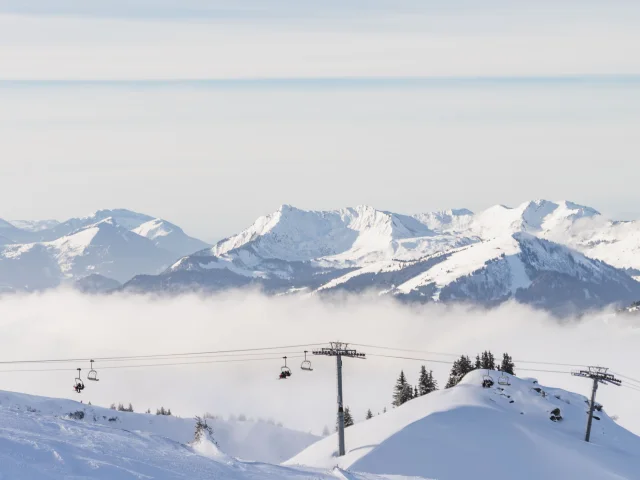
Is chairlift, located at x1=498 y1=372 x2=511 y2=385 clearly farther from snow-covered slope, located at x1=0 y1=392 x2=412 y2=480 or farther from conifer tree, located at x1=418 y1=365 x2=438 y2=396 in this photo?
snow-covered slope, located at x1=0 y1=392 x2=412 y2=480

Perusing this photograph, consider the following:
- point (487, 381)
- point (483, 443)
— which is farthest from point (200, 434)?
point (487, 381)

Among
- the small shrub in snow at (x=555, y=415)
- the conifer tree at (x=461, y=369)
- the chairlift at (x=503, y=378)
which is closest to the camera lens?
the small shrub in snow at (x=555, y=415)

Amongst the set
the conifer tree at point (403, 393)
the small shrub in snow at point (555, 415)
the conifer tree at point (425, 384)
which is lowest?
the conifer tree at point (403, 393)

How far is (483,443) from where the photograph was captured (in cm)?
8288

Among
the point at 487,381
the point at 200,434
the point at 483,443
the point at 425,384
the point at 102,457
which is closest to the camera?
the point at 102,457

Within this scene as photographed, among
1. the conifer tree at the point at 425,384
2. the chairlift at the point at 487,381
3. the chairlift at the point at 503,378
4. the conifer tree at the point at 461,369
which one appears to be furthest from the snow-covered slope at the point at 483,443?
the conifer tree at the point at 425,384

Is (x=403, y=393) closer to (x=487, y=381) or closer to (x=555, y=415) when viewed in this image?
(x=487, y=381)

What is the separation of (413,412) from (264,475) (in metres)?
59.3

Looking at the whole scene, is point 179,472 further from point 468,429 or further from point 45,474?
point 468,429

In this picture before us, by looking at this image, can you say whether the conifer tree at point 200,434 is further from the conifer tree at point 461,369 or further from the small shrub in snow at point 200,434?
the conifer tree at point 461,369

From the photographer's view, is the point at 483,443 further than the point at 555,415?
No

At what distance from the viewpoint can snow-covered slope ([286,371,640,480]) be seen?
7644cm

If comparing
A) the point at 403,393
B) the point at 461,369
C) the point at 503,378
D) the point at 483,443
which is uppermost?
the point at 503,378

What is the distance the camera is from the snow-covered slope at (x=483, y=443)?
251 feet
